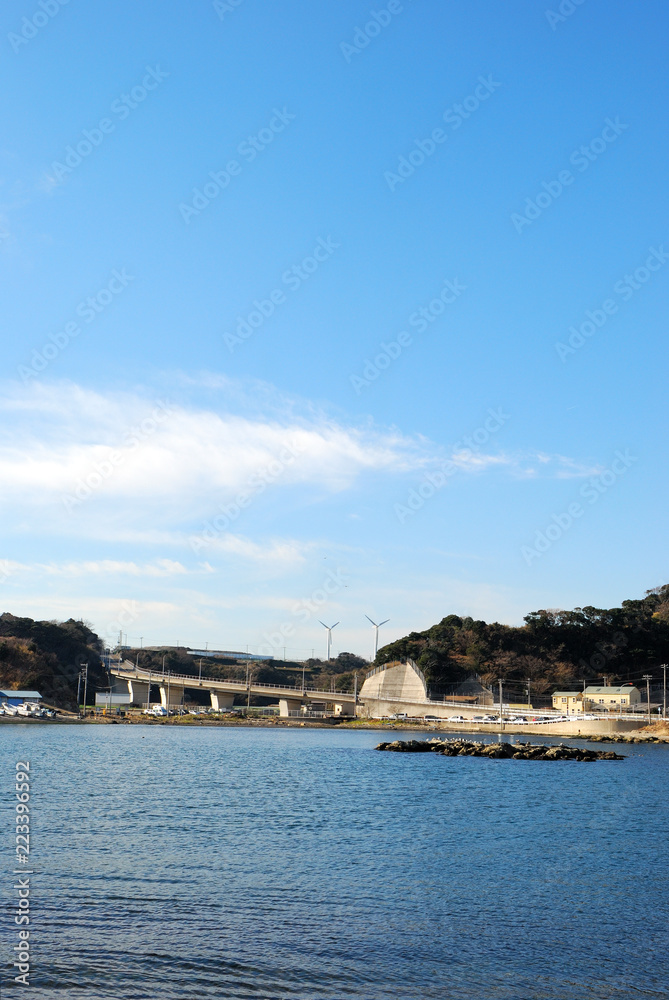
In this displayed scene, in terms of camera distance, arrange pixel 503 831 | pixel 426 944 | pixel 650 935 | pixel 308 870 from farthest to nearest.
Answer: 1. pixel 503 831
2. pixel 308 870
3. pixel 650 935
4. pixel 426 944

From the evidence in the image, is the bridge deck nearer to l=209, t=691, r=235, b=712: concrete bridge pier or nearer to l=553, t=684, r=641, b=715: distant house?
l=209, t=691, r=235, b=712: concrete bridge pier

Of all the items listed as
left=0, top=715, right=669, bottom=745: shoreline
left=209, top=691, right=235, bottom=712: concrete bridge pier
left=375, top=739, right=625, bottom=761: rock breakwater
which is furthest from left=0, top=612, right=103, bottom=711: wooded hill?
left=375, top=739, right=625, bottom=761: rock breakwater

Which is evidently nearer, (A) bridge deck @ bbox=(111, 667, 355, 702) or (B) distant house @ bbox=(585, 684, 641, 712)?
(B) distant house @ bbox=(585, 684, 641, 712)

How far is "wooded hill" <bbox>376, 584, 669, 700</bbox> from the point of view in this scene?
16238 cm

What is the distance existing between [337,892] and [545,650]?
153 m

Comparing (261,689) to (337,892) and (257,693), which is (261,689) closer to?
(257,693)

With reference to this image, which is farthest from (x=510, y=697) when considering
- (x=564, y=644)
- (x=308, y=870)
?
(x=308, y=870)

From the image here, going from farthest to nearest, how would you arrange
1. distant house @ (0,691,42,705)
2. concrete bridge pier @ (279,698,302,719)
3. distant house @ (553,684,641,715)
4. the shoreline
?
concrete bridge pier @ (279,698,302,719) < distant house @ (553,684,641,715) < distant house @ (0,691,42,705) < the shoreline

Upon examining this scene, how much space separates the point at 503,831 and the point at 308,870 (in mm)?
13793

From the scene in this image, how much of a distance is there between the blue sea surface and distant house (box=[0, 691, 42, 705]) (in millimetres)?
85079

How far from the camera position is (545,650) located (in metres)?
170

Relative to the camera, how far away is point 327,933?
20.0m

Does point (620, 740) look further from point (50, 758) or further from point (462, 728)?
point (50, 758)

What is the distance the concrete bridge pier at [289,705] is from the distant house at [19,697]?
201ft
